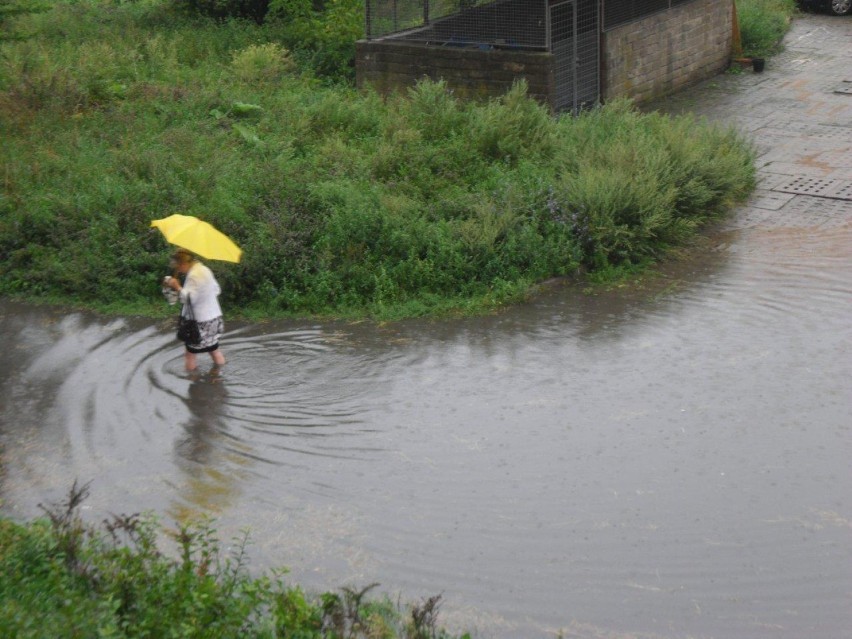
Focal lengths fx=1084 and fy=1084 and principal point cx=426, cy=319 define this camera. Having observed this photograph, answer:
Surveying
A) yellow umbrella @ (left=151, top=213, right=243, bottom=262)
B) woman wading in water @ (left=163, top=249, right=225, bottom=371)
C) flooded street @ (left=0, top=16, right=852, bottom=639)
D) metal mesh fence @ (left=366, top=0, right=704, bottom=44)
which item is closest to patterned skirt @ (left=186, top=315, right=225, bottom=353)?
woman wading in water @ (left=163, top=249, right=225, bottom=371)

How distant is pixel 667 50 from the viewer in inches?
740

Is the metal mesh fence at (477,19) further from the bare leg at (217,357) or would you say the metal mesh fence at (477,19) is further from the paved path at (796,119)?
the bare leg at (217,357)

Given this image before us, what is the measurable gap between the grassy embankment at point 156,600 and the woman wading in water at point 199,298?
2.96 meters

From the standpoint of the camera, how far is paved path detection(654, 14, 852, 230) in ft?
43.6

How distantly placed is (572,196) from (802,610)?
6.42 metres

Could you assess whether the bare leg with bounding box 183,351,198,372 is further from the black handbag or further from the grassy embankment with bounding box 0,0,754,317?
the grassy embankment with bounding box 0,0,754,317

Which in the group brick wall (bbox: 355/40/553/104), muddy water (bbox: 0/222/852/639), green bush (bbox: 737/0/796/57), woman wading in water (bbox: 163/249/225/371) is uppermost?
green bush (bbox: 737/0/796/57)

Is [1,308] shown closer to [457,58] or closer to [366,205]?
[366,205]

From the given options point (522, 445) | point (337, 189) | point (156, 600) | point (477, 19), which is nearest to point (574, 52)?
point (477, 19)

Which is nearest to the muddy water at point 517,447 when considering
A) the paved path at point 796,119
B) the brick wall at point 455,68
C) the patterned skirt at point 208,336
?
the patterned skirt at point 208,336

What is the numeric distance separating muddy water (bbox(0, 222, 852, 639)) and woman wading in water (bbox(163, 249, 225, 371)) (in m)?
0.38

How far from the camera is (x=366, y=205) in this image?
11.5 m

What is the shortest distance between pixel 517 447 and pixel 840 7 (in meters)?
21.8

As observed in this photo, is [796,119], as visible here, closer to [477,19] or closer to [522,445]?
[477,19]
